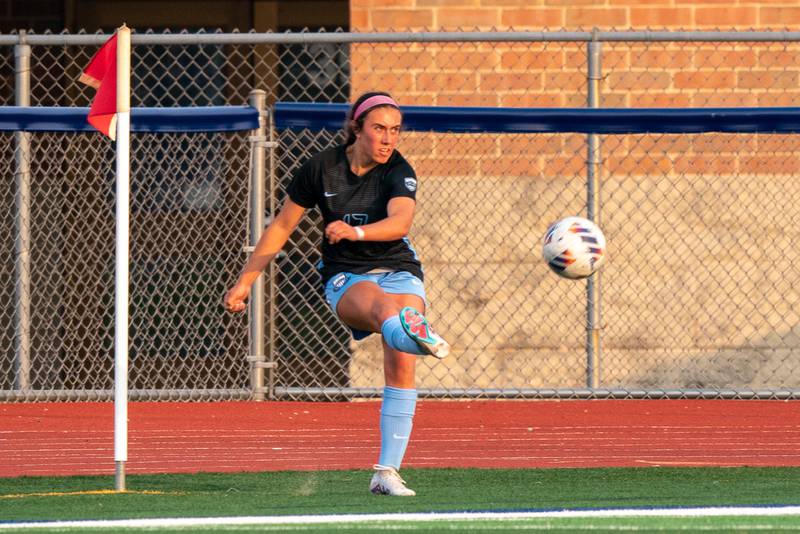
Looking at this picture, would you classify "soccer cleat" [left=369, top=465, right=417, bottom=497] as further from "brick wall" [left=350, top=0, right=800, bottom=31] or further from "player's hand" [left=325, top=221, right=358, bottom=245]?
"brick wall" [left=350, top=0, right=800, bottom=31]

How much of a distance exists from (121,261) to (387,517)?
6.08ft

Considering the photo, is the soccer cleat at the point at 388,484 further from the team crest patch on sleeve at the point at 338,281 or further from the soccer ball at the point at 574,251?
the soccer ball at the point at 574,251

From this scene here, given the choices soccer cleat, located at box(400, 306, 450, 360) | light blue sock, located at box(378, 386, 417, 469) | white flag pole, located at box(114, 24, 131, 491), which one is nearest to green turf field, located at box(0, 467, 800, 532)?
light blue sock, located at box(378, 386, 417, 469)

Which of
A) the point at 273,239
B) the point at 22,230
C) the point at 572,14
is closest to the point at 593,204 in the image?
the point at 572,14

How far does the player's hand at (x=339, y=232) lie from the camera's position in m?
6.93

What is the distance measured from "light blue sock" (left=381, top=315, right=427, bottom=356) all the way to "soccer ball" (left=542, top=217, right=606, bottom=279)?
4.18ft

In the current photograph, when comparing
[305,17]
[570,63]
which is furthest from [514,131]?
[305,17]

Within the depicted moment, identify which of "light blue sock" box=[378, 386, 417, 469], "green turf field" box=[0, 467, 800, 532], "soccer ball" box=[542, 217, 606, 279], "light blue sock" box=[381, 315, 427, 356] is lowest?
"green turf field" box=[0, 467, 800, 532]

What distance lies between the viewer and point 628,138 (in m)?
12.6

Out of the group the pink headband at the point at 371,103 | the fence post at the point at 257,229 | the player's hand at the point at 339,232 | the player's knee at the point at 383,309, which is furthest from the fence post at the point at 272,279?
the player's hand at the point at 339,232

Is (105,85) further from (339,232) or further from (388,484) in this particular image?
(388,484)

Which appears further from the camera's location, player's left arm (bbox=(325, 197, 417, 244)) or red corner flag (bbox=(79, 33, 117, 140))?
red corner flag (bbox=(79, 33, 117, 140))

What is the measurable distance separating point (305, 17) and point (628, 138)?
4984 mm

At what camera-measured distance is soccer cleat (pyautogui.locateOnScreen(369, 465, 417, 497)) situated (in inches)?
284
